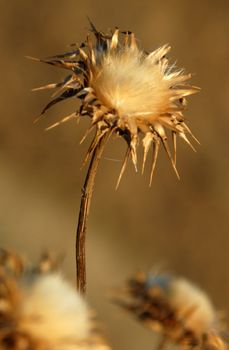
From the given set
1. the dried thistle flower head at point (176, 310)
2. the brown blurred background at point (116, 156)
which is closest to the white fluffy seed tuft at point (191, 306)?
the dried thistle flower head at point (176, 310)

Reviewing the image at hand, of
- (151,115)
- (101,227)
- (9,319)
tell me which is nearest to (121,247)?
(101,227)

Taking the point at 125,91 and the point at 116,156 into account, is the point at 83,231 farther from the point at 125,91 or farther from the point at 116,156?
the point at 116,156

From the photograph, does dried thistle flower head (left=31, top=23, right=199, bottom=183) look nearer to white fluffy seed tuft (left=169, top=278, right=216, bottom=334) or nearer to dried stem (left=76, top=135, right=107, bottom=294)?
dried stem (left=76, top=135, right=107, bottom=294)

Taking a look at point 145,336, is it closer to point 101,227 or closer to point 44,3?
point 101,227

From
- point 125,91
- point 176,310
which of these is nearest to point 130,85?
point 125,91

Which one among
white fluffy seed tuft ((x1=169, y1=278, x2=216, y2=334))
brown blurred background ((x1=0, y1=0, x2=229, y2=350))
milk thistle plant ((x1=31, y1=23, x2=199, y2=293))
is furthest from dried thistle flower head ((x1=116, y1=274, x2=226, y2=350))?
brown blurred background ((x1=0, y1=0, x2=229, y2=350))

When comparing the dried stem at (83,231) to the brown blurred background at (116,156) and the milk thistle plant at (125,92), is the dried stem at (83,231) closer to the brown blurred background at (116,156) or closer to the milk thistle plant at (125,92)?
the milk thistle plant at (125,92)
